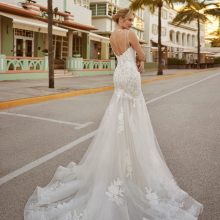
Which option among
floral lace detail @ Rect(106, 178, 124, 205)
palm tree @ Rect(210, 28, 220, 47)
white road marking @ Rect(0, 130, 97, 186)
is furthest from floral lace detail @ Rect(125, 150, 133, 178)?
palm tree @ Rect(210, 28, 220, 47)

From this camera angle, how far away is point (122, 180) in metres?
3.35

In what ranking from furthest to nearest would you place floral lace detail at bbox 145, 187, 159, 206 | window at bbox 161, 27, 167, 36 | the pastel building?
window at bbox 161, 27, 167, 36
the pastel building
floral lace detail at bbox 145, 187, 159, 206

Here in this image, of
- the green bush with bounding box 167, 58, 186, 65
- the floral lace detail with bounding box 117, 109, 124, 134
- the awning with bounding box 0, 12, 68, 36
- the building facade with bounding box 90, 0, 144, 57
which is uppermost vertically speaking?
the building facade with bounding box 90, 0, 144, 57

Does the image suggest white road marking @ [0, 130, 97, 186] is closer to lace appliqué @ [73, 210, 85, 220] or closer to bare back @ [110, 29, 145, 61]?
lace appliqué @ [73, 210, 85, 220]

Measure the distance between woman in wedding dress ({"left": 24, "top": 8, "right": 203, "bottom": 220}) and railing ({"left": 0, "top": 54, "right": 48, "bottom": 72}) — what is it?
16502 mm

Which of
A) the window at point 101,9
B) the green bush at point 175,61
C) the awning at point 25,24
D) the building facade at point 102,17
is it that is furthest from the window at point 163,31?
the awning at point 25,24

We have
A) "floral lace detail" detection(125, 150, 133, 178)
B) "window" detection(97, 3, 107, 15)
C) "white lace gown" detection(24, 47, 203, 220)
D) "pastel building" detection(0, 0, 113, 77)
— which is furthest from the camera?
"window" detection(97, 3, 107, 15)

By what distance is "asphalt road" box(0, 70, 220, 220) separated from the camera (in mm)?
3869

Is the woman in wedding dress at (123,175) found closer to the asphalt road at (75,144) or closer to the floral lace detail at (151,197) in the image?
the floral lace detail at (151,197)

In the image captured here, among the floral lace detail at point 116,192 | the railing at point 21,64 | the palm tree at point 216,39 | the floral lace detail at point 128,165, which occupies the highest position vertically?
the palm tree at point 216,39

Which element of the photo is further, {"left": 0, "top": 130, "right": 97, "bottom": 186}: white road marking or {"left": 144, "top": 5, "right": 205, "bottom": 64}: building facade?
{"left": 144, "top": 5, "right": 205, "bottom": 64}: building facade

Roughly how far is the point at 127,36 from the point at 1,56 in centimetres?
1669

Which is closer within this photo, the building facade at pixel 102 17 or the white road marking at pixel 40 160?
the white road marking at pixel 40 160

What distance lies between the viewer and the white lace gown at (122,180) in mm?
3156
